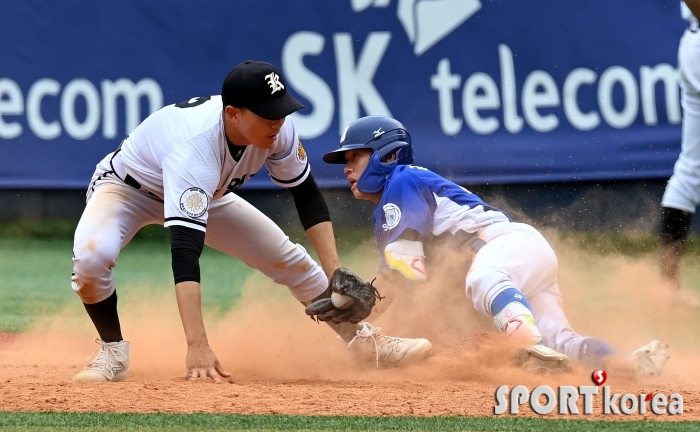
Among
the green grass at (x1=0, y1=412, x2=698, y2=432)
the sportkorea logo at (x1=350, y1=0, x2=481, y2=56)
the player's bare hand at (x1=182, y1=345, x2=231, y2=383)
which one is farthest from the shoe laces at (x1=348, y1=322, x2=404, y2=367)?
the sportkorea logo at (x1=350, y1=0, x2=481, y2=56)

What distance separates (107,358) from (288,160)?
139 centimetres

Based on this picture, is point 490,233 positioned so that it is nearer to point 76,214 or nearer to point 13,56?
point 76,214

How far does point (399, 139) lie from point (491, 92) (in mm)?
3967

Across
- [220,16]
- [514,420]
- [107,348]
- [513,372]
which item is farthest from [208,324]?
[220,16]

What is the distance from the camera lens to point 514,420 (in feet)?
11.9

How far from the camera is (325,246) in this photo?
5.27m

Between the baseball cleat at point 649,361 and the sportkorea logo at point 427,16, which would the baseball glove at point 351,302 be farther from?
the sportkorea logo at point 427,16

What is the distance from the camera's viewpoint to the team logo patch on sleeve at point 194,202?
4469 millimetres

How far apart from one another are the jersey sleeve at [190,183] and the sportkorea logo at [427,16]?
17.2ft

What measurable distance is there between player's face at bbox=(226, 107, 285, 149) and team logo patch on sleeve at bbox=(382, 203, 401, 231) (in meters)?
0.80

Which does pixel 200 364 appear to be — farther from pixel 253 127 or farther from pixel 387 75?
pixel 387 75

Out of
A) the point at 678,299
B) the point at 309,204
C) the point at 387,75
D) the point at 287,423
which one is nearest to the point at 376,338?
the point at 309,204

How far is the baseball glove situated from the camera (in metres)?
4.74

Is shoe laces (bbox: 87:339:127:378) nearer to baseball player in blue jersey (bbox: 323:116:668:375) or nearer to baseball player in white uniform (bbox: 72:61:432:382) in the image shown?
baseball player in white uniform (bbox: 72:61:432:382)
